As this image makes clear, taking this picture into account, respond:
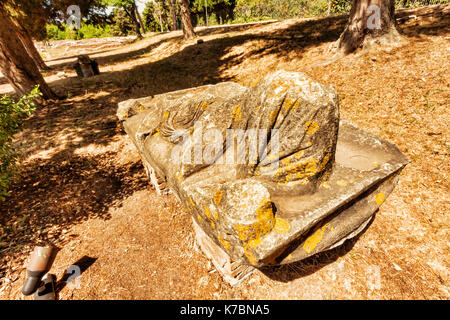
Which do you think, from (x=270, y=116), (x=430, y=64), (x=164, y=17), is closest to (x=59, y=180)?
(x=270, y=116)

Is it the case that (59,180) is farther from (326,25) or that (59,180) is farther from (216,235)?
(326,25)

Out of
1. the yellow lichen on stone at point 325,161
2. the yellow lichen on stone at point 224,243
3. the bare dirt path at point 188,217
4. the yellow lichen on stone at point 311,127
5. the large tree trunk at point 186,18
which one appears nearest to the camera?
the yellow lichen on stone at point 311,127

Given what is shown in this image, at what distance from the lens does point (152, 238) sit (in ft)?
13.6

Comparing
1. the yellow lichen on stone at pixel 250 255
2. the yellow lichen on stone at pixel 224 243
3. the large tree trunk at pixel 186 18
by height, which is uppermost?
the large tree trunk at pixel 186 18

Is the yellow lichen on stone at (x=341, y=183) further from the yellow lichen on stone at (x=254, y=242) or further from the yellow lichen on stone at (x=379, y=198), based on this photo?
the yellow lichen on stone at (x=254, y=242)

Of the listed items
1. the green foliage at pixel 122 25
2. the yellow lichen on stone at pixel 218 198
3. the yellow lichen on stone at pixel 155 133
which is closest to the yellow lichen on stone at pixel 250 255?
the yellow lichen on stone at pixel 218 198

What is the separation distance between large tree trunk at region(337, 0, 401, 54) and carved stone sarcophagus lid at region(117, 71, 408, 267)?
6769mm

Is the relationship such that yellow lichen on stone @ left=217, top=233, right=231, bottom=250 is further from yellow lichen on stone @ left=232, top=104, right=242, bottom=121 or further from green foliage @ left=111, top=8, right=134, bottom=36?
green foliage @ left=111, top=8, right=134, bottom=36

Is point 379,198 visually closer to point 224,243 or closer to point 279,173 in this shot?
point 279,173

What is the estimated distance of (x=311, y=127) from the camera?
2.14 metres

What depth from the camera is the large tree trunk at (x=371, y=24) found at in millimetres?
7312

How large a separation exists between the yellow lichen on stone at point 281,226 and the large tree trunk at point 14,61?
32.8 feet

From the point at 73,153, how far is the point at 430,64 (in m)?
11.7

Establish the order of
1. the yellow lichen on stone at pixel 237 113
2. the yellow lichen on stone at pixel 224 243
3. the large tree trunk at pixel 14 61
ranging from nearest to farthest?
the yellow lichen on stone at pixel 224 243, the yellow lichen on stone at pixel 237 113, the large tree trunk at pixel 14 61
